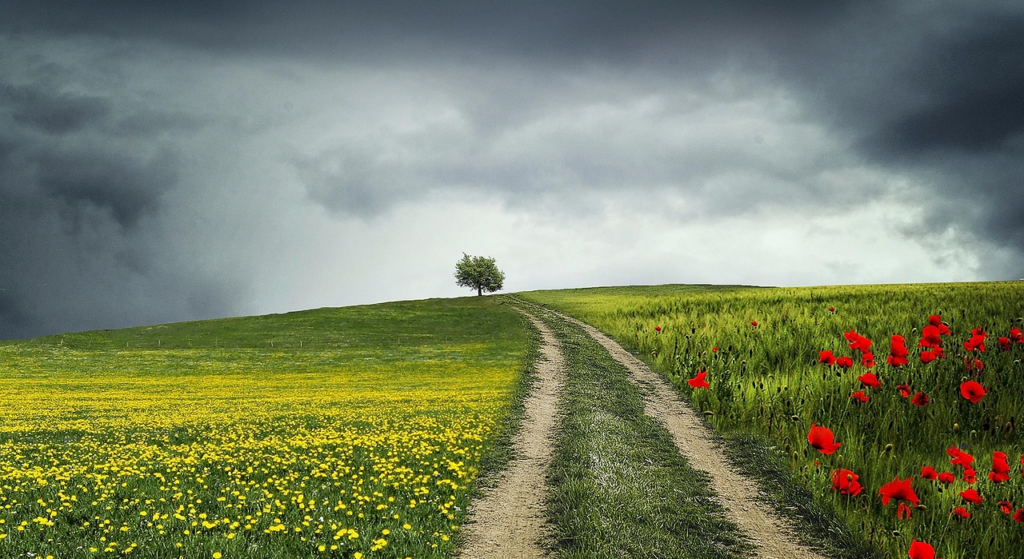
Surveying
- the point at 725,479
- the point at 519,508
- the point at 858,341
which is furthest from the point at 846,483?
the point at 519,508

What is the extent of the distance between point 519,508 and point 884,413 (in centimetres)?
682

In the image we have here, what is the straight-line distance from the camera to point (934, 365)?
11.7m

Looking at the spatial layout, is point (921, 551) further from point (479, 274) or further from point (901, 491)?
point (479, 274)

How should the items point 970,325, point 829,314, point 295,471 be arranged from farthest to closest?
1. point 829,314
2. point 970,325
3. point 295,471

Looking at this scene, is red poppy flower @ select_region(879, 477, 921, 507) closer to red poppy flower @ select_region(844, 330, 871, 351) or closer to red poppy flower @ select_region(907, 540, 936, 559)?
red poppy flower @ select_region(907, 540, 936, 559)

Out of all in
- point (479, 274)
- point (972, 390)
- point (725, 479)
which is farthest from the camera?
point (479, 274)

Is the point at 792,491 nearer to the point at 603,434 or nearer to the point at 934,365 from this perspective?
the point at 603,434

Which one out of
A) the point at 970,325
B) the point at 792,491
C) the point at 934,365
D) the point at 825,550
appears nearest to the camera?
the point at 825,550

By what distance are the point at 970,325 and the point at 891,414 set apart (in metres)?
7.86

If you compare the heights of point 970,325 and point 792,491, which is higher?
point 970,325

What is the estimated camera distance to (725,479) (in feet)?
30.5

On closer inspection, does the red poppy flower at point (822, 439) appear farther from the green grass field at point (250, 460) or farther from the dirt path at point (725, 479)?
the green grass field at point (250, 460)

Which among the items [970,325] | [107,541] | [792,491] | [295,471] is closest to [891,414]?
[792,491]

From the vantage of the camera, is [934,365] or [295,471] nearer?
[295,471]
